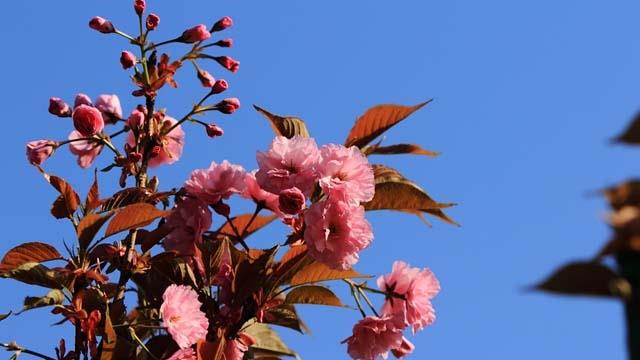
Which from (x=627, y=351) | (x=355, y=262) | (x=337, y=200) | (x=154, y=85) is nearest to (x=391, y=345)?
(x=355, y=262)

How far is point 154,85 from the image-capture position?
2252 millimetres

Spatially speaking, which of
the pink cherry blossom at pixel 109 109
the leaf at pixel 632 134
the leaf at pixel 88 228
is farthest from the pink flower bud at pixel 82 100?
the leaf at pixel 632 134

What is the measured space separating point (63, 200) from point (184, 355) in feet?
1.42

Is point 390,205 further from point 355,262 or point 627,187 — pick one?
point 627,187

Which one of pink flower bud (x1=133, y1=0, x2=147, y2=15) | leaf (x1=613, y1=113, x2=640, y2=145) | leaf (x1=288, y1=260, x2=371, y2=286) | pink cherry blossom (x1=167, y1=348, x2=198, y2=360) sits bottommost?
leaf (x1=613, y1=113, x2=640, y2=145)

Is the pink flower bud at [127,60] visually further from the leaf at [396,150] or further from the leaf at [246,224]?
the leaf at [396,150]

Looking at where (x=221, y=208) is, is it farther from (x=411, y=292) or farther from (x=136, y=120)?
(x=411, y=292)

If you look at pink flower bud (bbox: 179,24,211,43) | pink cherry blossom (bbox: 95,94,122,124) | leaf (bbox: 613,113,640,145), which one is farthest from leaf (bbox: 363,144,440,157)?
leaf (bbox: 613,113,640,145)

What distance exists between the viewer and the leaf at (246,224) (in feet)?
Answer: 7.31

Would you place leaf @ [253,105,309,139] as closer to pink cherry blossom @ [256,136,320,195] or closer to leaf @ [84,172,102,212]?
pink cherry blossom @ [256,136,320,195]

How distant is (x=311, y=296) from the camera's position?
2.16m

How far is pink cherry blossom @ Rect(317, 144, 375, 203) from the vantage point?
1998 mm

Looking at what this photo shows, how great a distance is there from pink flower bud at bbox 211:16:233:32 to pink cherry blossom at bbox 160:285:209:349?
2.60 feet

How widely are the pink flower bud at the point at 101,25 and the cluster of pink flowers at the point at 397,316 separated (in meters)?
0.91
